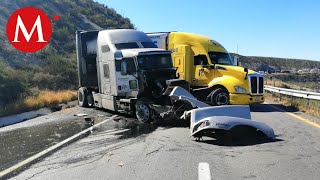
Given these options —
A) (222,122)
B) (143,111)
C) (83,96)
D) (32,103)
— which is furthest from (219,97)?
(32,103)

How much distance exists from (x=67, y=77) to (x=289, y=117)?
22086 mm

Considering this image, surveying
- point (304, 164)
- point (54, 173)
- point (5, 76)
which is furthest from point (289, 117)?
point (5, 76)

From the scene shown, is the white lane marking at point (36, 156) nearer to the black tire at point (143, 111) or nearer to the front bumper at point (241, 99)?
the black tire at point (143, 111)

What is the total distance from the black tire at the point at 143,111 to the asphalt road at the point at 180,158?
2454 millimetres

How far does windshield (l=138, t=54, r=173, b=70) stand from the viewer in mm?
13266


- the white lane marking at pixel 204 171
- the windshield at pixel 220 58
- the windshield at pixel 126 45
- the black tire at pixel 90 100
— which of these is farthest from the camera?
the black tire at pixel 90 100

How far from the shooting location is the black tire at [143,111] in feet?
41.6

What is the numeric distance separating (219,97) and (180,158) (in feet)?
29.7

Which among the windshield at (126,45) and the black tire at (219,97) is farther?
the black tire at (219,97)

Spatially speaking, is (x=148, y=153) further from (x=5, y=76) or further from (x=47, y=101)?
(x=5, y=76)

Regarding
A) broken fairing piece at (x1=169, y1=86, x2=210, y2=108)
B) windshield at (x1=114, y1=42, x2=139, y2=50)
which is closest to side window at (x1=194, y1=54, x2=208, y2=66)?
windshield at (x1=114, y1=42, x2=139, y2=50)

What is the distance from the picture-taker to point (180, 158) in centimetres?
722

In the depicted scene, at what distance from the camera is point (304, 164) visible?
6531 mm

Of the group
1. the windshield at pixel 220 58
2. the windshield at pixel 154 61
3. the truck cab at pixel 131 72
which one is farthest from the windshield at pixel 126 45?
the windshield at pixel 220 58
